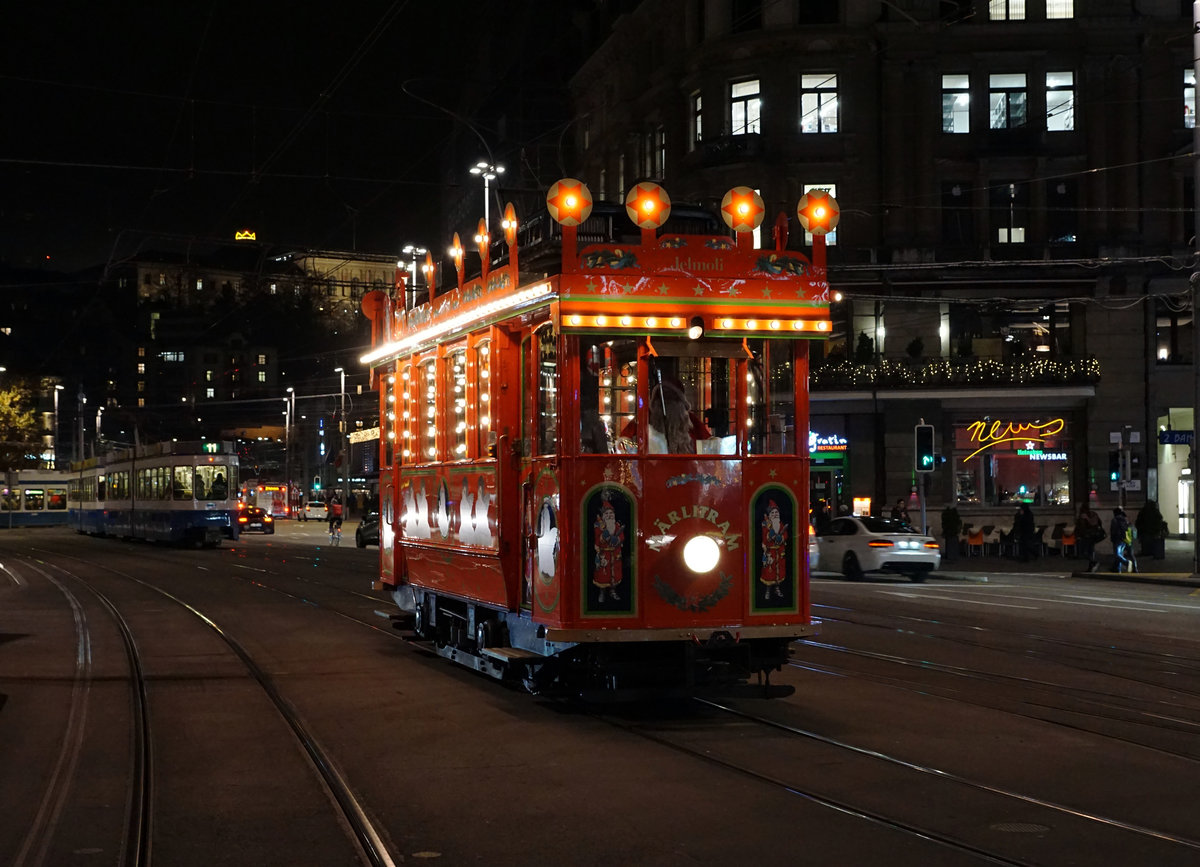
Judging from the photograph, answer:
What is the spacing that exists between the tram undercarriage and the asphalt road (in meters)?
0.26

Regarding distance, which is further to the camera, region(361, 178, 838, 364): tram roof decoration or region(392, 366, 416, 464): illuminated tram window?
region(392, 366, 416, 464): illuminated tram window

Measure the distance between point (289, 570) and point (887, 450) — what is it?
18002mm

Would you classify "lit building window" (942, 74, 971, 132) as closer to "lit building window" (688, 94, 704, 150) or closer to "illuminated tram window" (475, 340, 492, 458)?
"lit building window" (688, 94, 704, 150)

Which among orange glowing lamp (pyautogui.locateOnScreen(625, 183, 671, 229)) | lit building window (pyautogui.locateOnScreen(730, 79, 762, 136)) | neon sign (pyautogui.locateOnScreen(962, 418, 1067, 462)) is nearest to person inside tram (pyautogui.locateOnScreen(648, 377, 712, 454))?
orange glowing lamp (pyautogui.locateOnScreen(625, 183, 671, 229))

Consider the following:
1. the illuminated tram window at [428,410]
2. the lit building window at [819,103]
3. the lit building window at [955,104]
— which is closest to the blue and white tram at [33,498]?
the lit building window at [819,103]

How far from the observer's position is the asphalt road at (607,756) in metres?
7.29

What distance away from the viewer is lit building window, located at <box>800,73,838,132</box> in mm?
42062

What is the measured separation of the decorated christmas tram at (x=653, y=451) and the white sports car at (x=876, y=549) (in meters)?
18.7

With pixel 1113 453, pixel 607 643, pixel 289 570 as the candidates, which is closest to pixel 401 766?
pixel 607 643

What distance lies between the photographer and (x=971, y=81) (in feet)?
137

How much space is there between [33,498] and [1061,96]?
55.3 meters

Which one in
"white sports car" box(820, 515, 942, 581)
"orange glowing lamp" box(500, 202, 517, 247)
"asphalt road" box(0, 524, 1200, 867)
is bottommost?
"asphalt road" box(0, 524, 1200, 867)

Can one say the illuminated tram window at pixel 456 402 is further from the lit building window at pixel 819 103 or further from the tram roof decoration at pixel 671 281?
the lit building window at pixel 819 103

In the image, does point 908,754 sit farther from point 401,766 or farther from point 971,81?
point 971,81
